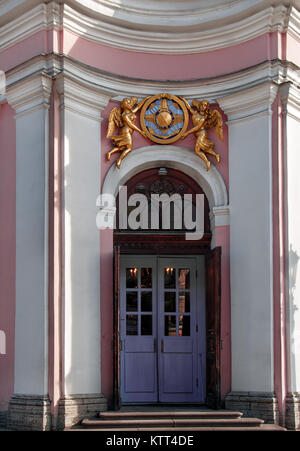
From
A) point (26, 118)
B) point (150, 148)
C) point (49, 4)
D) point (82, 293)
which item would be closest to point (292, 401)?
point (82, 293)

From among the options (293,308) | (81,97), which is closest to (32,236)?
(81,97)

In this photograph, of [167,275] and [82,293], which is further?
[167,275]

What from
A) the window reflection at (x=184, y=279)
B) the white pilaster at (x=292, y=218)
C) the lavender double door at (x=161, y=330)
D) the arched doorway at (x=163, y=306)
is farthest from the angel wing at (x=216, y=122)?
the window reflection at (x=184, y=279)

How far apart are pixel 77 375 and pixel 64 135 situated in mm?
→ 3453

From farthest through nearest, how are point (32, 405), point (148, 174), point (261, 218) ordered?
point (148, 174) → point (261, 218) → point (32, 405)

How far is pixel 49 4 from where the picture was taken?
11.0 meters

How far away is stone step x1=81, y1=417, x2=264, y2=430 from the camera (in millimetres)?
10117

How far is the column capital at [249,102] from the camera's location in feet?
36.4

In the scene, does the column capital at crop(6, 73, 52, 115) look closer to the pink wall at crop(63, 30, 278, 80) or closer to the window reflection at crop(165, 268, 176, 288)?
the pink wall at crop(63, 30, 278, 80)

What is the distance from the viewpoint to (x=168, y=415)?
1042 centimetres

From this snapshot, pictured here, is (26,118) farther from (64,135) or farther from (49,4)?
(49,4)

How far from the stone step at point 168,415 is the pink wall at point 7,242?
5.20 ft

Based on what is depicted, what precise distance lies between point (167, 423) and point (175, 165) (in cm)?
399

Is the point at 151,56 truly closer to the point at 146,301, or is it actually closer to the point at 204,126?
the point at 204,126
